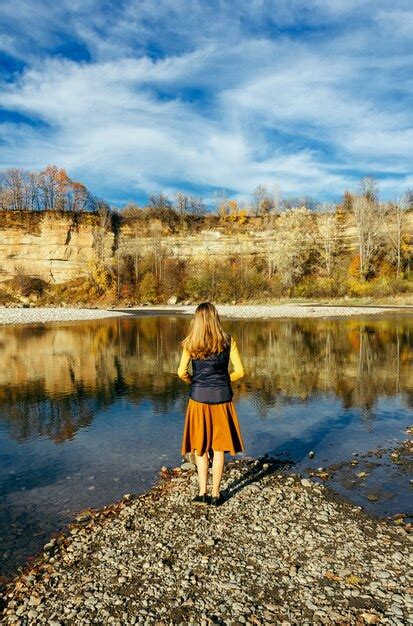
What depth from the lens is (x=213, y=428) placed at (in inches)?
262

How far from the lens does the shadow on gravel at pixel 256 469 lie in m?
7.37

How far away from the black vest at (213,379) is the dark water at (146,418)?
2309 mm

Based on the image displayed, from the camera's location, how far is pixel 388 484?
7.64m

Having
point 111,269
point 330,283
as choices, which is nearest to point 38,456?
point 330,283

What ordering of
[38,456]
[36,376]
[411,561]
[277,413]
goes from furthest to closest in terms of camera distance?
[36,376] → [277,413] → [38,456] → [411,561]

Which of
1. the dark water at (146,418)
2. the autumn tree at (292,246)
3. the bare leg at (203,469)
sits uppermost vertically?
the autumn tree at (292,246)

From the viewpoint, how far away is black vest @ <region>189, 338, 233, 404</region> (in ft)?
21.5

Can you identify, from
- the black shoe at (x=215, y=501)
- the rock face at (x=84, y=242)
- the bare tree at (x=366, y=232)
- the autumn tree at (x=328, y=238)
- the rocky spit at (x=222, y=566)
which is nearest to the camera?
the rocky spit at (x=222, y=566)

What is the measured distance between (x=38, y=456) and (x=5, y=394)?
6.61 meters

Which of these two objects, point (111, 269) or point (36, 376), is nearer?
point (36, 376)

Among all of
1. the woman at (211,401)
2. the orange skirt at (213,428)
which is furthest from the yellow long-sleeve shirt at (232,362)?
the orange skirt at (213,428)

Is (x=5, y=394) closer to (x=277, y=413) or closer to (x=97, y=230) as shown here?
(x=277, y=413)

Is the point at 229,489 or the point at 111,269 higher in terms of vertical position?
the point at 111,269

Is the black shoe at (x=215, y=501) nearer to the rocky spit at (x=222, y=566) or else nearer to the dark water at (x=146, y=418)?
the rocky spit at (x=222, y=566)
